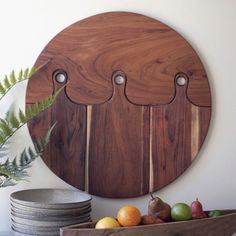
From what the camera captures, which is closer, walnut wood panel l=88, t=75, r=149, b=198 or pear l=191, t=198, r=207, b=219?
pear l=191, t=198, r=207, b=219

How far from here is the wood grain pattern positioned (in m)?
1.08

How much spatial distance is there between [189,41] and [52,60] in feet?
1.67

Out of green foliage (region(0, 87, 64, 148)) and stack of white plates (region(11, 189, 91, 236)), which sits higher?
green foliage (region(0, 87, 64, 148))

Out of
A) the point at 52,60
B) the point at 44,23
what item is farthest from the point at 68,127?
the point at 44,23

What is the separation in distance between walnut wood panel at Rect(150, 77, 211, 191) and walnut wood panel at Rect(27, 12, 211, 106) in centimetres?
3

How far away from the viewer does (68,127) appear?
4.48 feet

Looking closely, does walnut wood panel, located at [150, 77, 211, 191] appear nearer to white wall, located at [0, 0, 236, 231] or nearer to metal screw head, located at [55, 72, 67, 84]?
white wall, located at [0, 0, 236, 231]

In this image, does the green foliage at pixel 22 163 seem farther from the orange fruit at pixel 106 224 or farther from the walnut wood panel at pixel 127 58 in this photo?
the orange fruit at pixel 106 224

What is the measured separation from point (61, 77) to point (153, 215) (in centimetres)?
57

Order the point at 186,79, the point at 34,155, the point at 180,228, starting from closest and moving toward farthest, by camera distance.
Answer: the point at 180,228 < the point at 34,155 < the point at 186,79

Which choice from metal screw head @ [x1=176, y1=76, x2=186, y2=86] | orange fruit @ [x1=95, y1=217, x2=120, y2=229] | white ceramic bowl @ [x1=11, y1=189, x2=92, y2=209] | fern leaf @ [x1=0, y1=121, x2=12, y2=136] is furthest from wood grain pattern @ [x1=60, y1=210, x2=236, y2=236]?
metal screw head @ [x1=176, y1=76, x2=186, y2=86]

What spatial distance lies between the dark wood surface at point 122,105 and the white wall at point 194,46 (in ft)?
0.13

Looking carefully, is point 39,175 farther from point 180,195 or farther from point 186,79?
point 186,79

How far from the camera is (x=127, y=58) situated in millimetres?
1386
